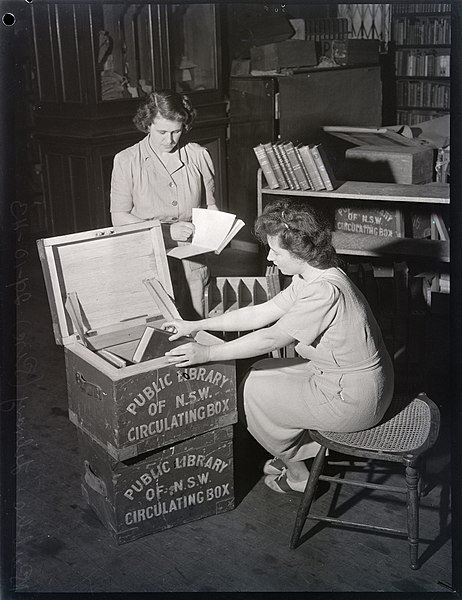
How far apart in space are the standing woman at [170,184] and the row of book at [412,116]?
4.97 metres

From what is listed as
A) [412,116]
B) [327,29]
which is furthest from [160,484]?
[412,116]

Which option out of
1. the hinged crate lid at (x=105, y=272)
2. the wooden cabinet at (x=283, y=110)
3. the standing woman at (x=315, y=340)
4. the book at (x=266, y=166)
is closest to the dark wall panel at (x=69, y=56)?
the wooden cabinet at (x=283, y=110)

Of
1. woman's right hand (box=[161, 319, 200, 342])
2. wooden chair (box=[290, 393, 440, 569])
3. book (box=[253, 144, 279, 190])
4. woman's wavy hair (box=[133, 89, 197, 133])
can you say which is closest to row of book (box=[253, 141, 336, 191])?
book (box=[253, 144, 279, 190])

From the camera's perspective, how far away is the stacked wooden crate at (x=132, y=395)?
259cm

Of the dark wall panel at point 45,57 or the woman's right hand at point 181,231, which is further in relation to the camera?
→ the dark wall panel at point 45,57

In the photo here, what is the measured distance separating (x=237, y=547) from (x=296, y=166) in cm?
215

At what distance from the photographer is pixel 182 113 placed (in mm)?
3311

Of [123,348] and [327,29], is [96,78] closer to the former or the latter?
[327,29]

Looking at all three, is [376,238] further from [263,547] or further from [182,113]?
[263,547]

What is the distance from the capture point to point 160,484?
273cm

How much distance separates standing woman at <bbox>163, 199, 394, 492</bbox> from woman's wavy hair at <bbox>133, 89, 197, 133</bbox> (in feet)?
2.86

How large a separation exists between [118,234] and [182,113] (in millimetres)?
707

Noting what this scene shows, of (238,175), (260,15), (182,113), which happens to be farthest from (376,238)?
(260,15)

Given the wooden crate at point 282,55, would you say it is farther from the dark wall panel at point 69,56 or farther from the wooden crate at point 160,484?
the wooden crate at point 160,484
